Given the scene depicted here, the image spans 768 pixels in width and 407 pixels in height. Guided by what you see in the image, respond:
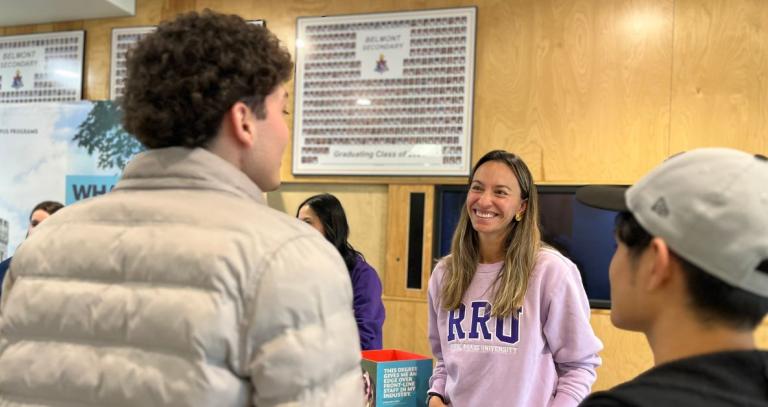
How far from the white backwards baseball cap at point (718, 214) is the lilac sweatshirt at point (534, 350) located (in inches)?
38.2

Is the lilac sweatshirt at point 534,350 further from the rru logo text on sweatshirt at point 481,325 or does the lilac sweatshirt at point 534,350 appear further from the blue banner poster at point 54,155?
the blue banner poster at point 54,155

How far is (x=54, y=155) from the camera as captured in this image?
12.8 feet

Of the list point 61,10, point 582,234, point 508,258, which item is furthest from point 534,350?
point 61,10

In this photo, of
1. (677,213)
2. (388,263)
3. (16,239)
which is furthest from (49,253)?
(16,239)

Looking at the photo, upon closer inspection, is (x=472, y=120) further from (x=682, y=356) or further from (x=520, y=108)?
(x=682, y=356)

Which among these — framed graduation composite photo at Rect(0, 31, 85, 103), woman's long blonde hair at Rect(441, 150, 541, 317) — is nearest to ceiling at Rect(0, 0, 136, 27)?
framed graduation composite photo at Rect(0, 31, 85, 103)

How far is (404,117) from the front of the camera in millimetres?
3504

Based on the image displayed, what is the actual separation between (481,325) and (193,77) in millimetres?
1270

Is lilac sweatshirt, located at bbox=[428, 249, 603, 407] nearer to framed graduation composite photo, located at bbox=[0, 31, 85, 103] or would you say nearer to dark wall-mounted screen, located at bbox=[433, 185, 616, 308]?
dark wall-mounted screen, located at bbox=[433, 185, 616, 308]

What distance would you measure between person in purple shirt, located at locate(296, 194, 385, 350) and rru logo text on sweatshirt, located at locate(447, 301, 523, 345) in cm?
55

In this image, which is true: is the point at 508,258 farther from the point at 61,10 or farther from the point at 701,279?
the point at 61,10

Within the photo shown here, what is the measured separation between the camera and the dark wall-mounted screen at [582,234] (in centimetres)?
321

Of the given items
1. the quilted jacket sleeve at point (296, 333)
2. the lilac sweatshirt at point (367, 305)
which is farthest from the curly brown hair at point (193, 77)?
the lilac sweatshirt at point (367, 305)

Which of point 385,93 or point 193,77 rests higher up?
point 385,93
